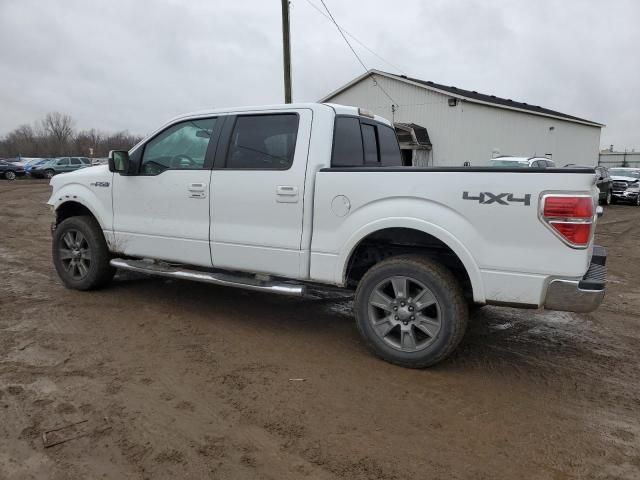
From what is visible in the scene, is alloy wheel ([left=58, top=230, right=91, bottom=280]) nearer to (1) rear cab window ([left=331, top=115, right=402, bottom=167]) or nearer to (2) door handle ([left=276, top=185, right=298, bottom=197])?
(2) door handle ([left=276, top=185, right=298, bottom=197])

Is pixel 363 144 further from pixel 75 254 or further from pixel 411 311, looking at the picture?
pixel 75 254

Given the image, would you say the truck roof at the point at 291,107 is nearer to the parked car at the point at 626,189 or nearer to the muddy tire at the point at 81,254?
the muddy tire at the point at 81,254

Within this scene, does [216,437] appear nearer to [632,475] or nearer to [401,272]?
[401,272]

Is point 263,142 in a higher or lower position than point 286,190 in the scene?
higher

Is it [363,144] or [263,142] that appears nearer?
[263,142]

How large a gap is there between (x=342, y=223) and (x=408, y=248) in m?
0.65

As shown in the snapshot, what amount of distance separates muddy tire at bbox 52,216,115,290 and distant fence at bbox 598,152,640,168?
6454cm

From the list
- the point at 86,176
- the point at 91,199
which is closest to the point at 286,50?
the point at 86,176

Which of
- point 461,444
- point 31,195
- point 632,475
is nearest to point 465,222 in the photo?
point 461,444

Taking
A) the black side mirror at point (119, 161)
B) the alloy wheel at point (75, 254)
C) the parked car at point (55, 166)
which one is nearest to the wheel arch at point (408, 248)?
the black side mirror at point (119, 161)

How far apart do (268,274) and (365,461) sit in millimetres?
2151

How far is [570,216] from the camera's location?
322 centimetres

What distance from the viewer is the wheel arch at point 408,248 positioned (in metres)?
3.57

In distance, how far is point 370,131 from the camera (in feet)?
16.6
